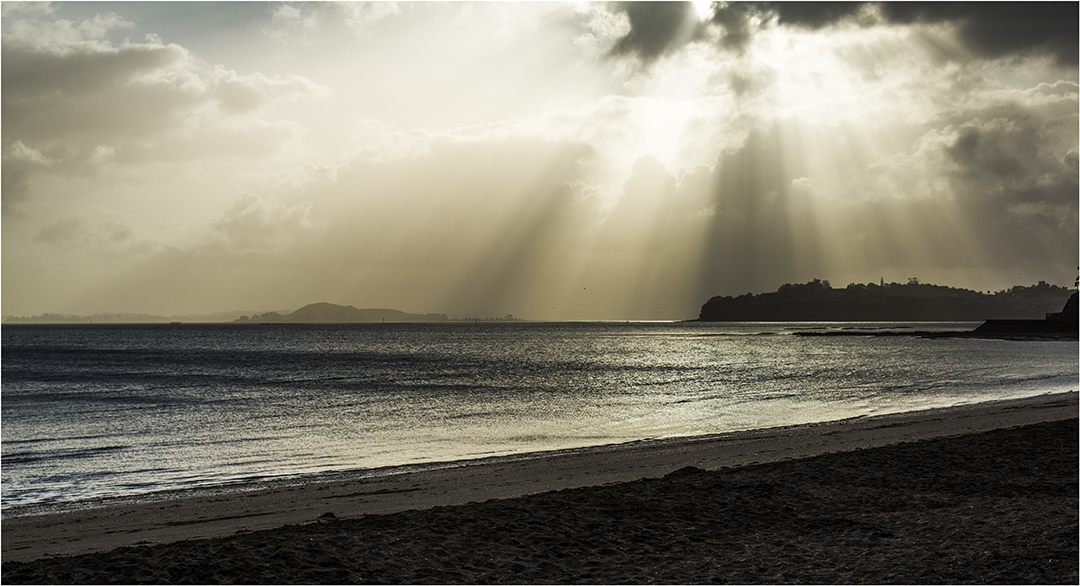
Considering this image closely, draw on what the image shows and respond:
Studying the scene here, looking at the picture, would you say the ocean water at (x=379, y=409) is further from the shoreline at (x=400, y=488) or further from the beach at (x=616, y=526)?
the beach at (x=616, y=526)

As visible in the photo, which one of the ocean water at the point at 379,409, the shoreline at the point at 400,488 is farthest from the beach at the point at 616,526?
the ocean water at the point at 379,409

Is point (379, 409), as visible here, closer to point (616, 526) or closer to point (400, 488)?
point (400, 488)

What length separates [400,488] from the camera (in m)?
14.4

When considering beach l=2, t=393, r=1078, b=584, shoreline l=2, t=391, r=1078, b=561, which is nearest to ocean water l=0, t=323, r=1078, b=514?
shoreline l=2, t=391, r=1078, b=561

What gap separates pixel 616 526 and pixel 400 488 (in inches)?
234

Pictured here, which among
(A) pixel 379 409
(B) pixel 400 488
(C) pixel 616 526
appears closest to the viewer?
(C) pixel 616 526

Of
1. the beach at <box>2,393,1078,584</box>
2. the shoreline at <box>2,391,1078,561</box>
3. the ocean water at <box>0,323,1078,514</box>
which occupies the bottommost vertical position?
the ocean water at <box>0,323,1078,514</box>

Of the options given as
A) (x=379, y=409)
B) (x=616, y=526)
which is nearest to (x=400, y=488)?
(x=616, y=526)

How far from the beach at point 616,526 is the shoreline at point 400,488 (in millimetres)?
71

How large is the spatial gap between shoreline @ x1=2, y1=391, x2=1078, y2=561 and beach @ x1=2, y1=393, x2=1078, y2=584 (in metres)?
0.07

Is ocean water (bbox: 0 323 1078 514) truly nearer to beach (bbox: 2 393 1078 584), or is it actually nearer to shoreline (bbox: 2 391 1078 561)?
shoreline (bbox: 2 391 1078 561)

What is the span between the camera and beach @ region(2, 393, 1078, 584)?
784 centimetres

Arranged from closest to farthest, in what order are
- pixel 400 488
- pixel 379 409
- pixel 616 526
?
pixel 616 526 → pixel 400 488 → pixel 379 409

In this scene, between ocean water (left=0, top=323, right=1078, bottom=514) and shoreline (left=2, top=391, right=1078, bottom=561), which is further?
ocean water (left=0, top=323, right=1078, bottom=514)
